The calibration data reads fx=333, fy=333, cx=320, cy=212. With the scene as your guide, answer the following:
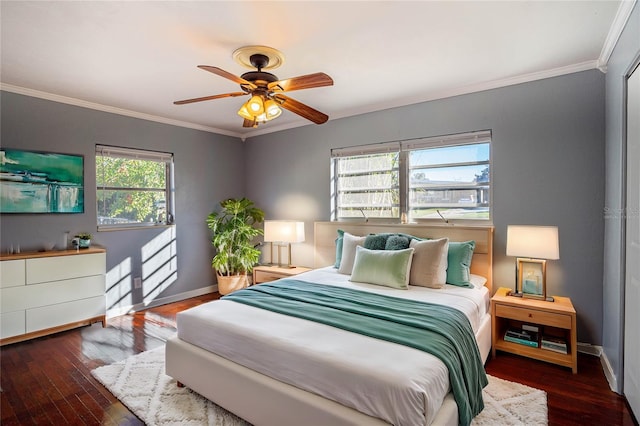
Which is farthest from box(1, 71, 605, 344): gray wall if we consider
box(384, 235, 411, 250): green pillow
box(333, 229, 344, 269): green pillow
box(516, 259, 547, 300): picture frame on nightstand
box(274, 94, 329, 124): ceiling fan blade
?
box(274, 94, 329, 124): ceiling fan blade

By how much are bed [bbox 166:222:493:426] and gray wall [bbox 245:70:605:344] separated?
0.98 m

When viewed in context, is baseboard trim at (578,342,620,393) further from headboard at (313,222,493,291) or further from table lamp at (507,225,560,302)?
headboard at (313,222,493,291)

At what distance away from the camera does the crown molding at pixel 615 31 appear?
2043mm

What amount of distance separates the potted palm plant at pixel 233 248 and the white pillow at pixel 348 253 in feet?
5.73

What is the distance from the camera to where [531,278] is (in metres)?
3.00

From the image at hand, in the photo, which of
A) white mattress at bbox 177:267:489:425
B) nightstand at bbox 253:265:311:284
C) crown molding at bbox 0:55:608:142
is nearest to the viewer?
white mattress at bbox 177:267:489:425

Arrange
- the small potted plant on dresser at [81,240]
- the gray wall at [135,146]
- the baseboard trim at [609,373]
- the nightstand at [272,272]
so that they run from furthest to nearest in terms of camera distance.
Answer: the nightstand at [272,272] → the small potted plant on dresser at [81,240] → the gray wall at [135,146] → the baseboard trim at [609,373]

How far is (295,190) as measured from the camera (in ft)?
16.2

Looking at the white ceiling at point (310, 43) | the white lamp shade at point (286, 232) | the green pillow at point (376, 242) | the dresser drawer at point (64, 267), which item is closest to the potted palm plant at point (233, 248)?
the white lamp shade at point (286, 232)

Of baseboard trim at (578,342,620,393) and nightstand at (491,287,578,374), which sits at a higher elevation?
nightstand at (491,287,578,374)

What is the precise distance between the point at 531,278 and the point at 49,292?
15.3ft

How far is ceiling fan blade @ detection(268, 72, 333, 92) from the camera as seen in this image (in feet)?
7.20

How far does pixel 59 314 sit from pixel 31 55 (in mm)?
2469

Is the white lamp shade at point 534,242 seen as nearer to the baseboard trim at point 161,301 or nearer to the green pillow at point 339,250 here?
the green pillow at point 339,250
